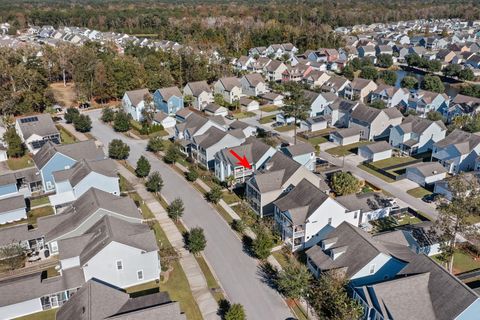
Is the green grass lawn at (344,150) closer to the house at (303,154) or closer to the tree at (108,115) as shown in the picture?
the house at (303,154)

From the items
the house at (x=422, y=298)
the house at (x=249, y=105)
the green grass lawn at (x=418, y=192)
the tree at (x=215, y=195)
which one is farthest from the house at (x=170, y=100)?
the house at (x=422, y=298)

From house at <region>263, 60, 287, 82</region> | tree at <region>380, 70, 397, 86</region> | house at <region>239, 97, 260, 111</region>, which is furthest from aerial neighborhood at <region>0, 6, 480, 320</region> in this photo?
house at <region>263, 60, 287, 82</region>

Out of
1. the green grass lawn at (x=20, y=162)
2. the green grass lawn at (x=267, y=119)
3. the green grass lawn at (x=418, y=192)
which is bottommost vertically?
the green grass lawn at (x=20, y=162)

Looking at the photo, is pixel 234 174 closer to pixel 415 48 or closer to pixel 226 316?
pixel 226 316

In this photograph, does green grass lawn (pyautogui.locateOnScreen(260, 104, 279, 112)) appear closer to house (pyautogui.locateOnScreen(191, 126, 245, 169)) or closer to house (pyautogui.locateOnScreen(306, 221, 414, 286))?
house (pyautogui.locateOnScreen(191, 126, 245, 169))

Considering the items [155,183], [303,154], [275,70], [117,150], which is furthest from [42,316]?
[275,70]

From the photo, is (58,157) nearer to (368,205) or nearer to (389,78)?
(368,205)

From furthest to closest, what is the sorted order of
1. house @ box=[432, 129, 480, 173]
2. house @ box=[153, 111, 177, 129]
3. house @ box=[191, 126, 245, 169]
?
1. house @ box=[153, 111, 177, 129]
2. house @ box=[191, 126, 245, 169]
3. house @ box=[432, 129, 480, 173]
